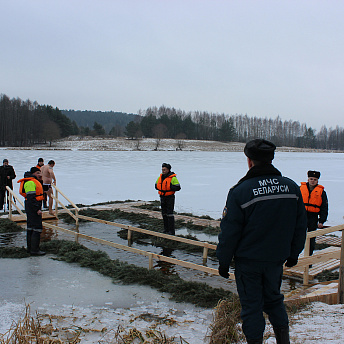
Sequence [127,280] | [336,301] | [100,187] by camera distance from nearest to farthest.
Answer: [336,301]
[127,280]
[100,187]

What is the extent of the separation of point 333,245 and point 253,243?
6.40 meters

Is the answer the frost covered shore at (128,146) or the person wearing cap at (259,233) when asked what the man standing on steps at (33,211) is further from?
the frost covered shore at (128,146)

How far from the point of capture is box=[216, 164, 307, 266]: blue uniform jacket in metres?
2.68

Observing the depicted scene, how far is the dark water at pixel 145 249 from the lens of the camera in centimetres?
587

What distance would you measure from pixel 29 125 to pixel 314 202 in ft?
271

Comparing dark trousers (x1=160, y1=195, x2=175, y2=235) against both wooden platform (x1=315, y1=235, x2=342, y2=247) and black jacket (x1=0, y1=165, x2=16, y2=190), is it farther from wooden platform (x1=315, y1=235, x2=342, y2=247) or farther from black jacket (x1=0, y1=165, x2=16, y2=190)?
black jacket (x1=0, y1=165, x2=16, y2=190)

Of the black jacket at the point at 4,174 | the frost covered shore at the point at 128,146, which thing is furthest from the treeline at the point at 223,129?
the black jacket at the point at 4,174

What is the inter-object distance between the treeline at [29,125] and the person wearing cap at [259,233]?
72.3 m

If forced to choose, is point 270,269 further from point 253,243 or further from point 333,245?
point 333,245

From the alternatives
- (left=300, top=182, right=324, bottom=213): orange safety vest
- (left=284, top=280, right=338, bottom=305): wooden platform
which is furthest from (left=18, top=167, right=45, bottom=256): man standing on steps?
(left=300, top=182, right=324, bottom=213): orange safety vest

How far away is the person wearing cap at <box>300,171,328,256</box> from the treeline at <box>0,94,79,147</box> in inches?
2737

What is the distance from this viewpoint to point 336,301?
15.2ft

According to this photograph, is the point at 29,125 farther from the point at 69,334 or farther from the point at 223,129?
the point at 69,334

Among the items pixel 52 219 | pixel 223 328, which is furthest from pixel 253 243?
pixel 52 219
